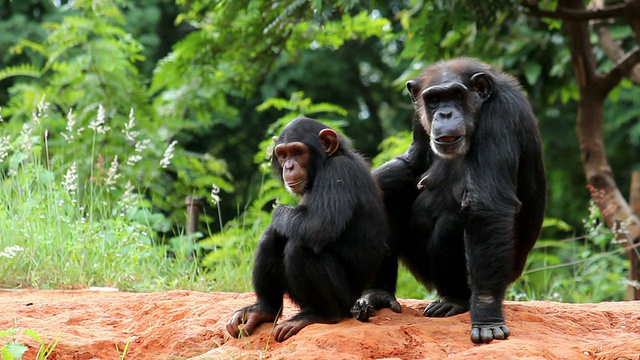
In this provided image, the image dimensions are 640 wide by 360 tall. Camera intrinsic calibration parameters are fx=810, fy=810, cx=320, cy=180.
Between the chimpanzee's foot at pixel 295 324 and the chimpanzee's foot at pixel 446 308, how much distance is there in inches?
29.0

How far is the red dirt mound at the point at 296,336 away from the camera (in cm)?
404

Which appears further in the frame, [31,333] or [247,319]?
[247,319]

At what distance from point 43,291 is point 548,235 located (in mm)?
12474

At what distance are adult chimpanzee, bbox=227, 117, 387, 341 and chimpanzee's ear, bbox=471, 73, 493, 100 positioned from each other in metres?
0.81

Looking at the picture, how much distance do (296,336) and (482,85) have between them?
186 cm

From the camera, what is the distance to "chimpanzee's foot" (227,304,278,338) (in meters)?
4.61

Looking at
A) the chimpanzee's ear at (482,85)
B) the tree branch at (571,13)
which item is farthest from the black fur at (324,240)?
the tree branch at (571,13)

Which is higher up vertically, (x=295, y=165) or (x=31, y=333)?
(x=295, y=165)

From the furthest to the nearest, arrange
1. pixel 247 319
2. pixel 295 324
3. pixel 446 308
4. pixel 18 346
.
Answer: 1. pixel 446 308
2. pixel 247 319
3. pixel 295 324
4. pixel 18 346

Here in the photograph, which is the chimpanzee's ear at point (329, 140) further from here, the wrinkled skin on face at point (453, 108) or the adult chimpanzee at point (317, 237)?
the wrinkled skin on face at point (453, 108)

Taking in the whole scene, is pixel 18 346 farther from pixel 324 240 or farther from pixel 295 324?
pixel 324 240

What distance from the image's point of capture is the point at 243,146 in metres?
17.9

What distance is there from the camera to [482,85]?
4.86m

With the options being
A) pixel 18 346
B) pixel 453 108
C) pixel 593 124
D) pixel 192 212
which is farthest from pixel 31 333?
pixel 593 124
